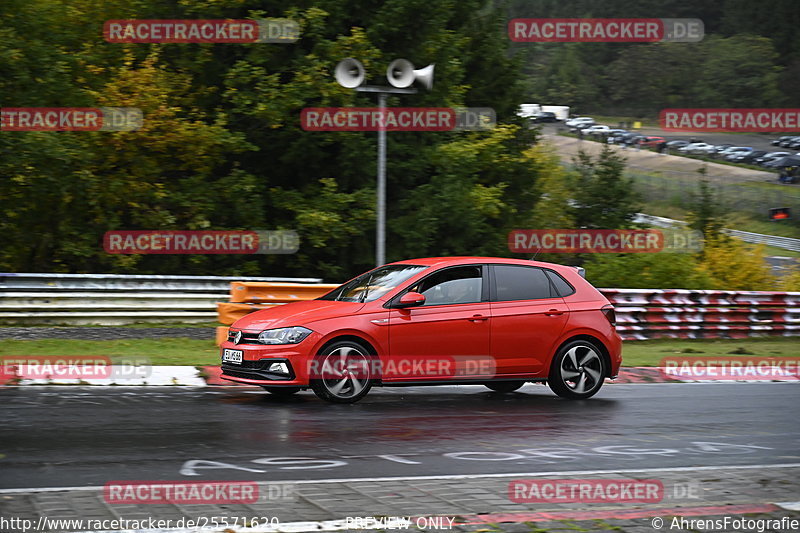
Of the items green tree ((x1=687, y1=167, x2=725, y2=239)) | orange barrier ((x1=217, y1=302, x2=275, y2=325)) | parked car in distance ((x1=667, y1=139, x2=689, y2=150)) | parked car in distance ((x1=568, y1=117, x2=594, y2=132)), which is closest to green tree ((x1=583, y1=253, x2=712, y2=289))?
orange barrier ((x1=217, y1=302, x2=275, y2=325))

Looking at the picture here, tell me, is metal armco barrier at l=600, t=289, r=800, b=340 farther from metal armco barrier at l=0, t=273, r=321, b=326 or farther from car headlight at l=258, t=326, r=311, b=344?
car headlight at l=258, t=326, r=311, b=344

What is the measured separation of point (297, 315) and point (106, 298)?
359 inches

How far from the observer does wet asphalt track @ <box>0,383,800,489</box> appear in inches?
292

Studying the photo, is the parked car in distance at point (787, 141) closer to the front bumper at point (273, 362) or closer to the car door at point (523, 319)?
the car door at point (523, 319)

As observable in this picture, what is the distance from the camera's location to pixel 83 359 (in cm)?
1355

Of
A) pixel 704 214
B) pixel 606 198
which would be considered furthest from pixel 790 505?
pixel 606 198

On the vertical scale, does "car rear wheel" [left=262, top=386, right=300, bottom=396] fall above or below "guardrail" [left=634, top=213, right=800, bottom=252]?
below

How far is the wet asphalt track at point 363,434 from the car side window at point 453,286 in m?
1.22

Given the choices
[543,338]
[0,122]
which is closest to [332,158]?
[0,122]

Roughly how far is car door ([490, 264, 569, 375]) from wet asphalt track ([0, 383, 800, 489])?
0.54m

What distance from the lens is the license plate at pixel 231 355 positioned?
10844 mm

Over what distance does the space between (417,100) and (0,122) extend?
11.4 m

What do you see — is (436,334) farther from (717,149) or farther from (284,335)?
(717,149)

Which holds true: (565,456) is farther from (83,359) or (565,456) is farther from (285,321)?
(83,359)
